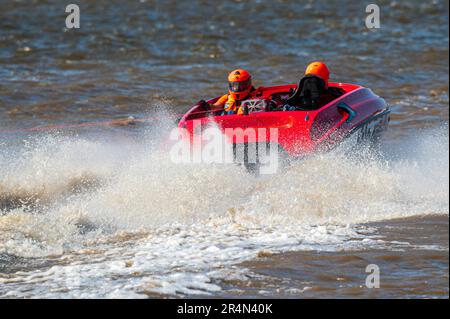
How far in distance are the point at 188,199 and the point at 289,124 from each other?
146cm

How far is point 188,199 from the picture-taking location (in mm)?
9195

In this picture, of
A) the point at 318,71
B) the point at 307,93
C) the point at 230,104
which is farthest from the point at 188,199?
the point at 318,71

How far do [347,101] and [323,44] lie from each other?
12.1 meters

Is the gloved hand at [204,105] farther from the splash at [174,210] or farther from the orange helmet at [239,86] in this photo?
the splash at [174,210]

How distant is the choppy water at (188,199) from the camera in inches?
265

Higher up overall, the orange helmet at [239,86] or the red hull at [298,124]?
the orange helmet at [239,86]

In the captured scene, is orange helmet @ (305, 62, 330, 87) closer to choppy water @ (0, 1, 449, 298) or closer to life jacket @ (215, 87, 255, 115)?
life jacket @ (215, 87, 255, 115)

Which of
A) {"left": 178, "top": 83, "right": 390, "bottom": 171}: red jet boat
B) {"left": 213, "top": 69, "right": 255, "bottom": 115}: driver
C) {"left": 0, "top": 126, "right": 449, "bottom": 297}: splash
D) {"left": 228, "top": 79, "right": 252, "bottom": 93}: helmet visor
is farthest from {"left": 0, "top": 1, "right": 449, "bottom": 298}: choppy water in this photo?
{"left": 228, "top": 79, "right": 252, "bottom": 93}: helmet visor

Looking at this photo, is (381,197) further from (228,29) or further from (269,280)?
(228,29)

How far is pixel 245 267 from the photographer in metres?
6.92

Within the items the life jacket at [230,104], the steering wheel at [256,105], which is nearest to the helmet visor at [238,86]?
the life jacket at [230,104]

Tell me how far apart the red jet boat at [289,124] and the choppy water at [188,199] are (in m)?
0.24

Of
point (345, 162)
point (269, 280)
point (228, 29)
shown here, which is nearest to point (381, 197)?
point (345, 162)

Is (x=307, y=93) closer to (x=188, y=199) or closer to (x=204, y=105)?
(x=204, y=105)
